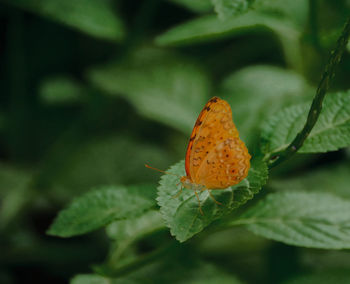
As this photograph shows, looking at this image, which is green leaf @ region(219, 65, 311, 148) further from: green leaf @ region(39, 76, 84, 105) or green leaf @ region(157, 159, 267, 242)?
green leaf @ region(39, 76, 84, 105)

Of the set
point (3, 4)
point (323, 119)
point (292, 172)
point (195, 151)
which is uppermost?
point (3, 4)

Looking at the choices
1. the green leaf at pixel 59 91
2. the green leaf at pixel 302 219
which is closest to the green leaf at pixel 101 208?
the green leaf at pixel 302 219

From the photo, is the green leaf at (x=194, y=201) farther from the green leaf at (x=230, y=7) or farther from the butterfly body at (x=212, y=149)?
the green leaf at (x=230, y=7)

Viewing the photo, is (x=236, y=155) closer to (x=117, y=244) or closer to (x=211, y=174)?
(x=211, y=174)

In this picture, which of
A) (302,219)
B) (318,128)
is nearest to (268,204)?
(302,219)

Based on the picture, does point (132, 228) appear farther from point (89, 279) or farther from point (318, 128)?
point (318, 128)

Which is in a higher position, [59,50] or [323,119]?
[59,50]

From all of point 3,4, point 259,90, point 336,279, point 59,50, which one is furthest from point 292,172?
point 3,4
